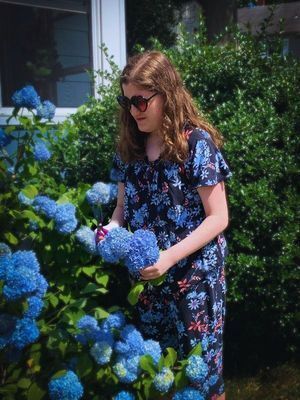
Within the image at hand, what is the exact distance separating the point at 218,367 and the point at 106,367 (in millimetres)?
444

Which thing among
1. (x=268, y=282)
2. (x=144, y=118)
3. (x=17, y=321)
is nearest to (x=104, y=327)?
(x=17, y=321)

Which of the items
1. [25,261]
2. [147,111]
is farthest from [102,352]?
[147,111]

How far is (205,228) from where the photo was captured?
64.2 inches

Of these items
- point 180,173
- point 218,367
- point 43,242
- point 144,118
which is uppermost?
point 144,118

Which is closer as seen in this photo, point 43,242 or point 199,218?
point 199,218

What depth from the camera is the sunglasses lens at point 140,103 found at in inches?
65.6

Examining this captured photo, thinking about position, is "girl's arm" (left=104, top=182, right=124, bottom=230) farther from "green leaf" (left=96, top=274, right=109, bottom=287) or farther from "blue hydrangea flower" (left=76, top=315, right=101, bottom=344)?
"blue hydrangea flower" (left=76, top=315, right=101, bottom=344)

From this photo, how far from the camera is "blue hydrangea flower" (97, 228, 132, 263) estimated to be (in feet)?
4.57

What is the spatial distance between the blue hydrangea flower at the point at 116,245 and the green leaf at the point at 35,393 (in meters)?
0.51

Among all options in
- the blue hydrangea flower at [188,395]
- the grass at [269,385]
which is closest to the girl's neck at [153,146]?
the blue hydrangea flower at [188,395]

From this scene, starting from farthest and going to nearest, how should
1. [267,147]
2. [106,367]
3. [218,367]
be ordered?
1. [267,147]
2. [218,367]
3. [106,367]

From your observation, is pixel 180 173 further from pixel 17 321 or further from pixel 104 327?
pixel 17 321

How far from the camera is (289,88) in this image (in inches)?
103

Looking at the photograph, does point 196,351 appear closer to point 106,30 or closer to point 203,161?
point 203,161
